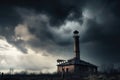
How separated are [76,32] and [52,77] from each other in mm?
24609

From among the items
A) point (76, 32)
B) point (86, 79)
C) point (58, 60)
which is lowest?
point (86, 79)

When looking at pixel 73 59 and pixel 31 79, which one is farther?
pixel 73 59

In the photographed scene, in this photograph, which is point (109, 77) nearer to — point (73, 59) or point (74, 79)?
point (74, 79)

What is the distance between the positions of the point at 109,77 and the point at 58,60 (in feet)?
80.6

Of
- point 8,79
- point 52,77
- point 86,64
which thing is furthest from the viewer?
point 86,64

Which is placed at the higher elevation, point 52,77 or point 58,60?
point 58,60

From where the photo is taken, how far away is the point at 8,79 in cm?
3309

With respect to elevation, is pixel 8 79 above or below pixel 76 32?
below

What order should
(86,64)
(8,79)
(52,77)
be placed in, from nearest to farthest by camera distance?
(8,79), (52,77), (86,64)

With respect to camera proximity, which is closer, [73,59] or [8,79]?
[8,79]

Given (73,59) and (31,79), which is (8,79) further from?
(73,59)

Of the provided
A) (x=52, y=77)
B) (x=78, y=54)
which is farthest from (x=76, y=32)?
(x=52, y=77)

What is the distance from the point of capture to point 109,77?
3356cm

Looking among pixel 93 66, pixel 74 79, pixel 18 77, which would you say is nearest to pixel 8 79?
pixel 18 77
